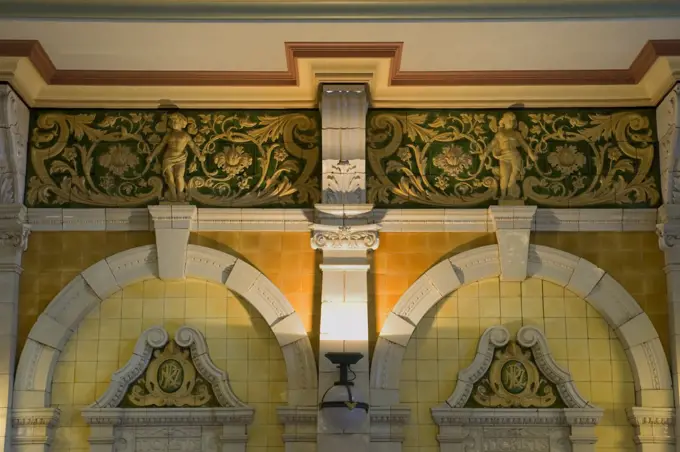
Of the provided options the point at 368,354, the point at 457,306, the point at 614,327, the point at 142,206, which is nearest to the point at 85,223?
the point at 142,206

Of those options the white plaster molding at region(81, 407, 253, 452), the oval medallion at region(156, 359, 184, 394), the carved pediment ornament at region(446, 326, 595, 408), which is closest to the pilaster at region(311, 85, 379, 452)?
the white plaster molding at region(81, 407, 253, 452)

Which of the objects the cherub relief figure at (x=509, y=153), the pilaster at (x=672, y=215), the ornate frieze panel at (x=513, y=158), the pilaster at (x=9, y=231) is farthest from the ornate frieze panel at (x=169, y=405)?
the pilaster at (x=672, y=215)

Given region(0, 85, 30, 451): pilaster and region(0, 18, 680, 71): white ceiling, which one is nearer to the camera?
region(0, 18, 680, 71): white ceiling

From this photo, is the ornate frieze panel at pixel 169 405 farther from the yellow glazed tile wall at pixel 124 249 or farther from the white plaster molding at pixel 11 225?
the white plaster molding at pixel 11 225

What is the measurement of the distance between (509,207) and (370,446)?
1.71m

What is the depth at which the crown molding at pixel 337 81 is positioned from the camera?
6426 millimetres

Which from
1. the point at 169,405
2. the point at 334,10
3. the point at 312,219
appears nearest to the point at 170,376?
the point at 169,405

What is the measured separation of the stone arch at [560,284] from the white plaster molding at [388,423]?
0.23ft

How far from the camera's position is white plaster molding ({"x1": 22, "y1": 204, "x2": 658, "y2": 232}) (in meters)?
6.82

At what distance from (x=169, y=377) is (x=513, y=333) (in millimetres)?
2184

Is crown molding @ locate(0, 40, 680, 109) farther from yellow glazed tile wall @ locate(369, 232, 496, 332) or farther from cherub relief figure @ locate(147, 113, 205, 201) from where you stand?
yellow glazed tile wall @ locate(369, 232, 496, 332)

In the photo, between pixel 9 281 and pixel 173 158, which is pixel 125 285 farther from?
pixel 173 158

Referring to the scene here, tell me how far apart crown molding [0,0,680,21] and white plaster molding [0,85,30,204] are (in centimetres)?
74

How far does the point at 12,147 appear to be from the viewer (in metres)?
6.67
